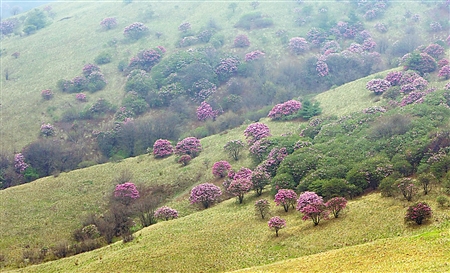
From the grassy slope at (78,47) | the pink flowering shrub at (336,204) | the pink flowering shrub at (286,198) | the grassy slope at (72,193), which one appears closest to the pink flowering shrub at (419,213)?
the pink flowering shrub at (336,204)

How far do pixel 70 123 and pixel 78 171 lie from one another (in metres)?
21.7

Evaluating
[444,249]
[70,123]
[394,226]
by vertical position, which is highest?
[444,249]

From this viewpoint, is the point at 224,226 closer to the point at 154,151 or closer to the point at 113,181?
the point at 113,181

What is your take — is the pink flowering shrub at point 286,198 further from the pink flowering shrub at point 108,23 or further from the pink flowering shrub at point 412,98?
the pink flowering shrub at point 108,23

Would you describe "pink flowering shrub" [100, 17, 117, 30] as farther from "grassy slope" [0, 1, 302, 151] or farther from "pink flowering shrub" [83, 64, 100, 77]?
"pink flowering shrub" [83, 64, 100, 77]

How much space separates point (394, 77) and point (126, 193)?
44.5 m

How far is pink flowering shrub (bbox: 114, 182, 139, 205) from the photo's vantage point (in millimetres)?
56875

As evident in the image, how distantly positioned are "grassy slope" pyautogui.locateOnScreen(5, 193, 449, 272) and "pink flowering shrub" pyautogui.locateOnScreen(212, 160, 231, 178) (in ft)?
50.1

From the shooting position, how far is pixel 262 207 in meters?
41.6

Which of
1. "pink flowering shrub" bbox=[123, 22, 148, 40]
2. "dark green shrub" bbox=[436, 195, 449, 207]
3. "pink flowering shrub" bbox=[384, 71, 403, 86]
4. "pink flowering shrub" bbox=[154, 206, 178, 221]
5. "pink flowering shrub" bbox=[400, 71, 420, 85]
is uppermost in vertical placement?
"dark green shrub" bbox=[436, 195, 449, 207]

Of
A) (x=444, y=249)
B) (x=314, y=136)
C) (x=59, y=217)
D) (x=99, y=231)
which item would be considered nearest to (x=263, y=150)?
(x=314, y=136)

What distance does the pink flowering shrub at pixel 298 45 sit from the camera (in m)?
102

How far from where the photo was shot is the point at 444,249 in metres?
26.0

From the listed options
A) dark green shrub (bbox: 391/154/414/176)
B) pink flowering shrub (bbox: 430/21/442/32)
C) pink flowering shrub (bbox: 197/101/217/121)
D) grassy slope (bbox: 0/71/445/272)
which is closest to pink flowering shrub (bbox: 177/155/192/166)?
grassy slope (bbox: 0/71/445/272)
